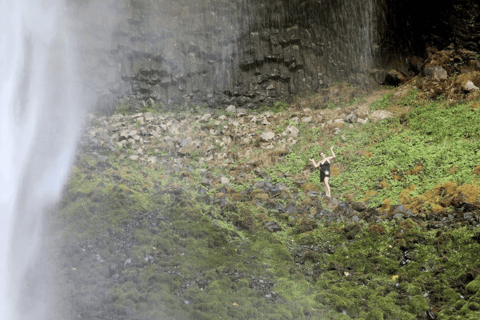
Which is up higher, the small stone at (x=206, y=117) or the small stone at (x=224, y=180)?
the small stone at (x=206, y=117)

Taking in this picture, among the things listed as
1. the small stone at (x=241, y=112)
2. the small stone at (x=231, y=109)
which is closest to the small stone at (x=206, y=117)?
the small stone at (x=231, y=109)

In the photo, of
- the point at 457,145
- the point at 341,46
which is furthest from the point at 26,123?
the point at 341,46

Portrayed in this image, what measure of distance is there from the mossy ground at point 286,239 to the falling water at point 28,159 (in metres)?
0.46

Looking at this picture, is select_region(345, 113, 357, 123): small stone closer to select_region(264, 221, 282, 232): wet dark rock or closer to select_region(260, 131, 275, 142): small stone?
select_region(260, 131, 275, 142): small stone

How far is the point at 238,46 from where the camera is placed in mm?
15477

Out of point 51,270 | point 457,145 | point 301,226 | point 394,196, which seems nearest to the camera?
point 51,270

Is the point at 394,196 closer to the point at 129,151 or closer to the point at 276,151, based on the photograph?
the point at 276,151

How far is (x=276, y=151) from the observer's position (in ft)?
39.3

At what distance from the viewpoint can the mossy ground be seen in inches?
223

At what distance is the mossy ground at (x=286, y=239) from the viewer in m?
5.65

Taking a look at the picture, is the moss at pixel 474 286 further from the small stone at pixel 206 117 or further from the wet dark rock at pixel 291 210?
the small stone at pixel 206 117

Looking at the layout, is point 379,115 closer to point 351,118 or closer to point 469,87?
point 351,118

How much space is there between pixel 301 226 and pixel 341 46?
9.36 meters

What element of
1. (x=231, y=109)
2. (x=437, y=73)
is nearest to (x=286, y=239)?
(x=231, y=109)
